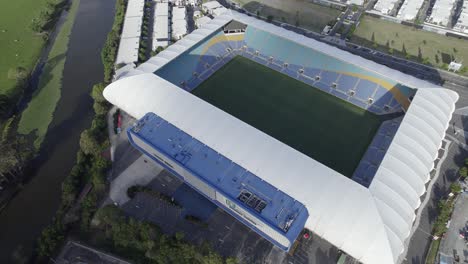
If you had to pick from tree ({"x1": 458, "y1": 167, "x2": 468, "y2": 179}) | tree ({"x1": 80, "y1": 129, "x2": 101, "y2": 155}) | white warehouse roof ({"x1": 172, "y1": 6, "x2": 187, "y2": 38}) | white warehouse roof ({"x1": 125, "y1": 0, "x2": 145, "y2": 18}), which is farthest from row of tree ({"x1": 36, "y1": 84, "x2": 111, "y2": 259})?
tree ({"x1": 458, "y1": 167, "x2": 468, "y2": 179})

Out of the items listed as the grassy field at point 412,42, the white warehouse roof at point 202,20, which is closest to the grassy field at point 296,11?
the grassy field at point 412,42

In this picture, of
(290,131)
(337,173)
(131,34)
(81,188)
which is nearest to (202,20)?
(131,34)

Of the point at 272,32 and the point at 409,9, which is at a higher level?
the point at 409,9

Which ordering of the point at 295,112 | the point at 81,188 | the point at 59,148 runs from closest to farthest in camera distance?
the point at 81,188
the point at 59,148
the point at 295,112

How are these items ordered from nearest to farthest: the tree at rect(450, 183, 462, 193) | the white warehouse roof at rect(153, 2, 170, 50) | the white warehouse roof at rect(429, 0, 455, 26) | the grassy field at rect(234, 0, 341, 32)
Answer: the tree at rect(450, 183, 462, 193), the white warehouse roof at rect(153, 2, 170, 50), the white warehouse roof at rect(429, 0, 455, 26), the grassy field at rect(234, 0, 341, 32)

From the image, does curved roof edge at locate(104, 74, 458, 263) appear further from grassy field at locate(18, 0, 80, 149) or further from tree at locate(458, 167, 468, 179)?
grassy field at locate(18, 0, 80, 149)

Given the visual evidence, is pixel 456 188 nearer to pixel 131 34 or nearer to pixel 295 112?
pixel 295 112
